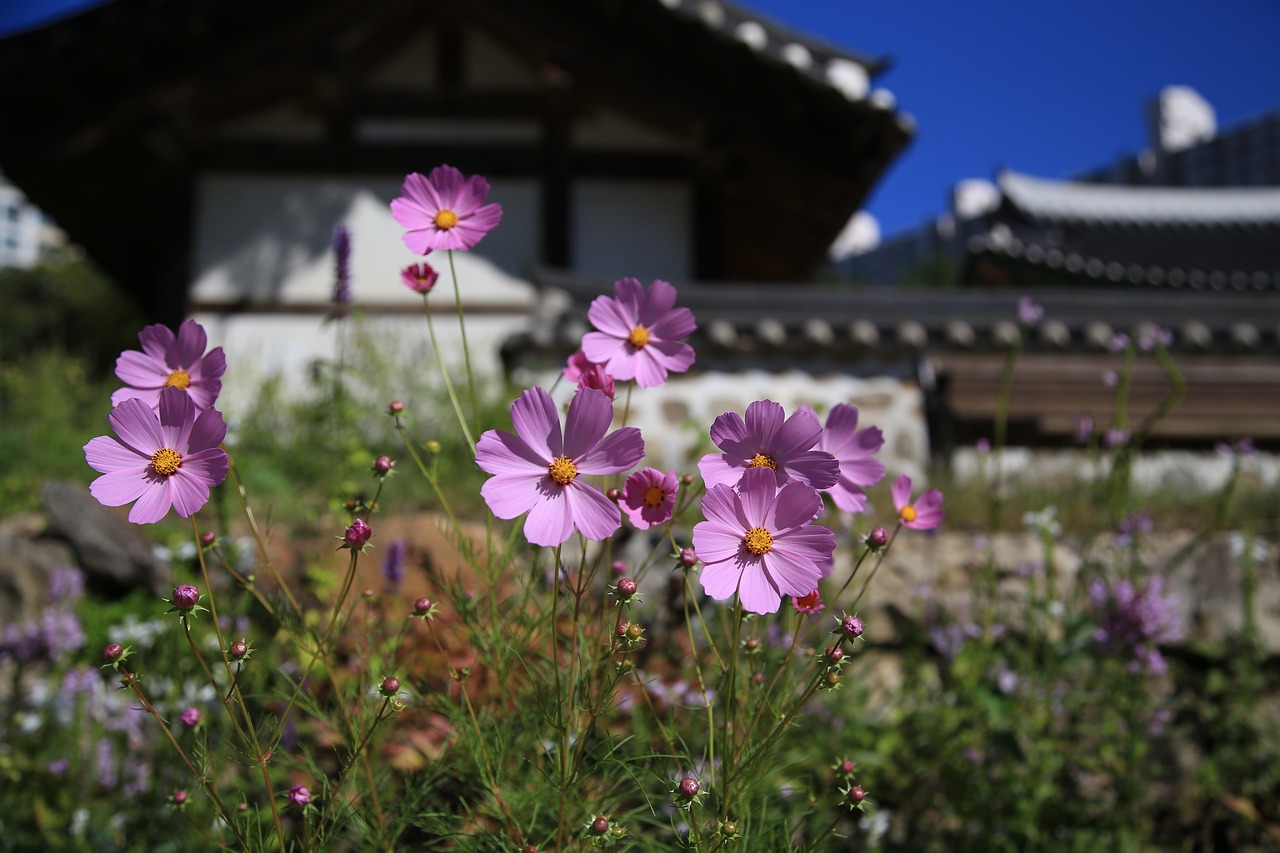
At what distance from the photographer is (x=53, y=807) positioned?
2.09 metres

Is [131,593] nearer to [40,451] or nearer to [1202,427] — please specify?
[40,451]

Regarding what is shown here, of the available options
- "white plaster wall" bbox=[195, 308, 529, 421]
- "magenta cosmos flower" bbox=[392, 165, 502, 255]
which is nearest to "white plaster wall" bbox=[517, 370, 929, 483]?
"white plaster wall" bbox=[195, 308, 529, 421]

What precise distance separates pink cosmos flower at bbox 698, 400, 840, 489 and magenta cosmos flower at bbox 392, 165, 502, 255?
0.37 m

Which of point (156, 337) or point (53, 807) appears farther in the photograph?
point (53, 807)

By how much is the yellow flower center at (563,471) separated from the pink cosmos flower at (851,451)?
1.25ft

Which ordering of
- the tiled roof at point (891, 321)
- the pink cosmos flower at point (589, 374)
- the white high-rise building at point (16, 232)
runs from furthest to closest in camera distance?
the white high-rise building at point (16, 232), the tiled roof at point (891, 321), the pink cosmos flower at point (589, 374)

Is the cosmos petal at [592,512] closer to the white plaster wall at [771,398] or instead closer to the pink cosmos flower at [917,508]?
the pink cosmos flower at [917,508]

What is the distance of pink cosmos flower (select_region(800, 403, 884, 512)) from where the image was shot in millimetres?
1198

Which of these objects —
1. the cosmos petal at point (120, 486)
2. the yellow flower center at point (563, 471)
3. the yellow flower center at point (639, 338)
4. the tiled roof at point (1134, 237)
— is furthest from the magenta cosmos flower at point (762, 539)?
the tiled roof at point (1134, 237)

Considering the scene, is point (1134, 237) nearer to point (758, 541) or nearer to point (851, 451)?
point (851, 451)

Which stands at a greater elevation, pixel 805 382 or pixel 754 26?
pixel 754 26

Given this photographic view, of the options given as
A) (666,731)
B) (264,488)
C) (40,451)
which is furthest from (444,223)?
(40,451)

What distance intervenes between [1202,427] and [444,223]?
5378 millimetres

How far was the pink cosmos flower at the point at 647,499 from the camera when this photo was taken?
988 mm
